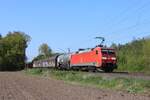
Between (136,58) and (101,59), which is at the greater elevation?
(136,58)

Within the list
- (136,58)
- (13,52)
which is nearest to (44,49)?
(13,52)

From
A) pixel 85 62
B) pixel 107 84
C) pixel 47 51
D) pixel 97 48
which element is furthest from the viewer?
pixel 47 51

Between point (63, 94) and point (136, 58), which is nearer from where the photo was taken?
point (63, 94)

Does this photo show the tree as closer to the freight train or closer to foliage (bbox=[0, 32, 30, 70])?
foliage (bbox=[0, 32, 30, 70])

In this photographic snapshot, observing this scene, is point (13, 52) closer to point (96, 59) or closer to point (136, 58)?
point (136, 58)

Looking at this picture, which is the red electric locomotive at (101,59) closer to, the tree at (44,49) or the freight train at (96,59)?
the freight train at (96,59)

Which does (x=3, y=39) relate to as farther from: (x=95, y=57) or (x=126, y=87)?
(x=126, y=87)

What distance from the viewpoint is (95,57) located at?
5500cm

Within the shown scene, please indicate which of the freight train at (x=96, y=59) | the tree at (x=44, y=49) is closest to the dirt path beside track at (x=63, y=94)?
the freight train at (x=96, y=59)

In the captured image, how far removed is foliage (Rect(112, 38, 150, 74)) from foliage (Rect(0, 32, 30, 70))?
177ft

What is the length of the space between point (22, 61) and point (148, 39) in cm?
6486

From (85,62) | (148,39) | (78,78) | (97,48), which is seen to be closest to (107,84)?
(78,78)

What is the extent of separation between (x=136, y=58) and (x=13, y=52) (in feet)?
215

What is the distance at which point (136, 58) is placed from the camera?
252 ft
